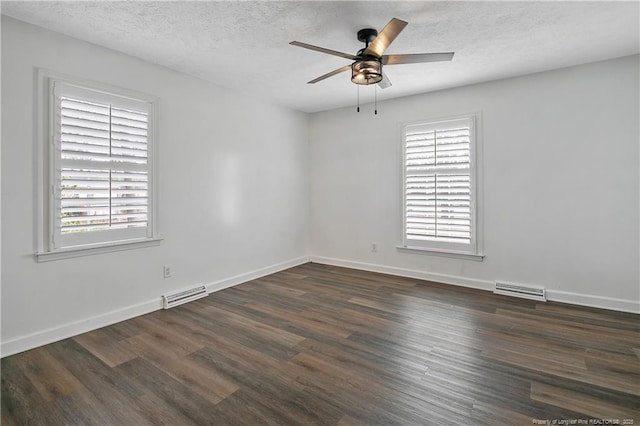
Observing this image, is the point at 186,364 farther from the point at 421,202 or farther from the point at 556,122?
the point at 556,122

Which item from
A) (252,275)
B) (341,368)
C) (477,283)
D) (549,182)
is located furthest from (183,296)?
(549,182)

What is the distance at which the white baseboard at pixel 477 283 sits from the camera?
10.9 feet

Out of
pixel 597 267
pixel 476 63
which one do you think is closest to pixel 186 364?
pixel 476 63

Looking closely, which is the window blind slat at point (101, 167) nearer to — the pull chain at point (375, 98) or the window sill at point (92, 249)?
the window sill at point (92, 249)

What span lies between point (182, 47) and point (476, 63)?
9.95ft

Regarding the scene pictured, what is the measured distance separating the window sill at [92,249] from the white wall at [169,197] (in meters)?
0.05

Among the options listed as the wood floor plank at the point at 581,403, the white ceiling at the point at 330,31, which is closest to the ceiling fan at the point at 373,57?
the white ceiling at the point at 330,31

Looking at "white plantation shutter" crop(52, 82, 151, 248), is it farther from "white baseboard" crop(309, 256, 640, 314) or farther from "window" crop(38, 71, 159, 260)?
"white baseboard" crop(309, 256, 640, 314)

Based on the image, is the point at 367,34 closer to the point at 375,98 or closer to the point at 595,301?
the point at 375,98

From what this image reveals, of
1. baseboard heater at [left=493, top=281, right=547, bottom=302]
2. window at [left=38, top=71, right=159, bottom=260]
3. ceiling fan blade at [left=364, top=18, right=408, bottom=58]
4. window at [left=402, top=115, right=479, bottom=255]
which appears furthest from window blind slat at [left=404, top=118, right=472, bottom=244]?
window at [left=38, top=71, right=159, bottom=260]

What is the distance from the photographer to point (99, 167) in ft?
9.62

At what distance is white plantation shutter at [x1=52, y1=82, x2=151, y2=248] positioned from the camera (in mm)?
2725

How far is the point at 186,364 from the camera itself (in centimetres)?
234

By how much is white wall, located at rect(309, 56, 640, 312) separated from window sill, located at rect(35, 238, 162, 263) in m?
3.21
